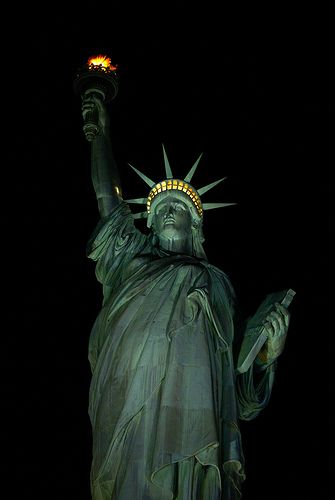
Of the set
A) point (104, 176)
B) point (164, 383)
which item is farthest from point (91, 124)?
point (164, 383)

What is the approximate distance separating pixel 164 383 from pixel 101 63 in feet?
18.7

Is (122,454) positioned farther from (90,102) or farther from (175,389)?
(90,102)

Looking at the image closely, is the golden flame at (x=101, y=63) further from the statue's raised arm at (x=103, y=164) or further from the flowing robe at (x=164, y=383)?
the flowing robe at (x=164, y=383)

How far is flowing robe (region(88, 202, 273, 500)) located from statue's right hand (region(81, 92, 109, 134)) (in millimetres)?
1919

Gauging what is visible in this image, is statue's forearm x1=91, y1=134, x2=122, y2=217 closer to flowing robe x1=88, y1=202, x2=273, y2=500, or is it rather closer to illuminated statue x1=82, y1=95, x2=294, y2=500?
illuminated statue x1=82, y1=95, x2=294, y2=500

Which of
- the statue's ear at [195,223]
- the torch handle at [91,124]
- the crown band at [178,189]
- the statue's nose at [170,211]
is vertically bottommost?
the statue's ear at [195,223]

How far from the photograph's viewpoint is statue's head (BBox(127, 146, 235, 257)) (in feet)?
46.0

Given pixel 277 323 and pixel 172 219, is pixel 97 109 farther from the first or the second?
pixel 277 323

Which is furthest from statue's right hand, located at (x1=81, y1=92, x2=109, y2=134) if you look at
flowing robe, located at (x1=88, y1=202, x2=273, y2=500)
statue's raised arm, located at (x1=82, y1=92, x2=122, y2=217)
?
flowing robe, located at (x1=88, y1=202, x2=273, y2=500)

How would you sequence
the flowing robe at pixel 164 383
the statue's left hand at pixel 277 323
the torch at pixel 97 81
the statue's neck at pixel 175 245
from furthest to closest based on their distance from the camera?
the torch at pixel 97 81, the statue's neck at pixel 175 245, the statue's left hand at pixel 277 323, the flowing robe at pixel 164 383

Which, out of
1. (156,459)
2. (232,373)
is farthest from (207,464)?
(232,373)

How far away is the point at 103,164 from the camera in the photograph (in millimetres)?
14336

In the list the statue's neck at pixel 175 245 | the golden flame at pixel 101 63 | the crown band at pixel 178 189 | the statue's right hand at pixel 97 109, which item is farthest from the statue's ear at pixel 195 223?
the golden flame at pixel 101 63

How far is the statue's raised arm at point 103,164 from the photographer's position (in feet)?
46.0
